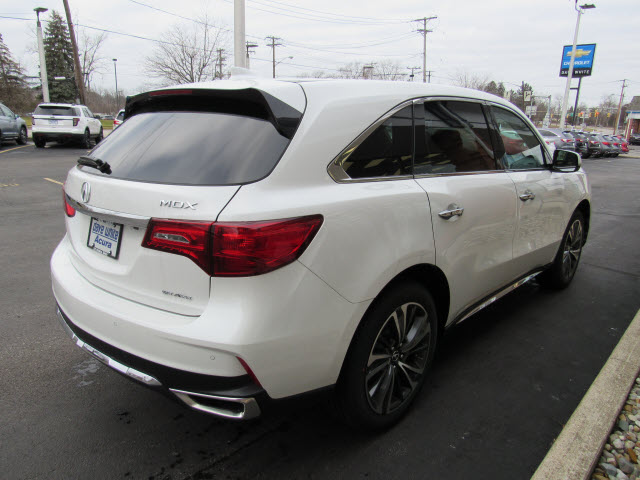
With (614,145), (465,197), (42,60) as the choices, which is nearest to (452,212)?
(465,197)

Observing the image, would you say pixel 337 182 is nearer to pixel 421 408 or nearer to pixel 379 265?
pixel 379 265

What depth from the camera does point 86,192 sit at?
7.12 ft

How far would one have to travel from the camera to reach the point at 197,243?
1715 mm

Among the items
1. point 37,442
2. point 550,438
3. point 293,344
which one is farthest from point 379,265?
point 37,442

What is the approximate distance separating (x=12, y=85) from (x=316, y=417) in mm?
68751

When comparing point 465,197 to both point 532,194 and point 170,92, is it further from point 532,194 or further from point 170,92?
point 170,92

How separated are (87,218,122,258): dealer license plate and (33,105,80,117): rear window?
1906 cm

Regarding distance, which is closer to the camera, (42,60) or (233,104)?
(233,104)

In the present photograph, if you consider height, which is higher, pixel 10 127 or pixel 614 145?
pixel 10 127

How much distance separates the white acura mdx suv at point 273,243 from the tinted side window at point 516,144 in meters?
0.71

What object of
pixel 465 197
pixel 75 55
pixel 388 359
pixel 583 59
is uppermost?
pixel 583 59

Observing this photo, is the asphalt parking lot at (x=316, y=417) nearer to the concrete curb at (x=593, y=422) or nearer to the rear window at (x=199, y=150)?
the concrete curb at (x=593, y=422)

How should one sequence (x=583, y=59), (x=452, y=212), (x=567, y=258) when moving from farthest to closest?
(x=583, y=59), (x=567, y=258), (x=452, y=212)

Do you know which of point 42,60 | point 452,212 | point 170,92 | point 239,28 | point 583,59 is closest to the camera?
point 170,92
